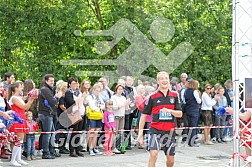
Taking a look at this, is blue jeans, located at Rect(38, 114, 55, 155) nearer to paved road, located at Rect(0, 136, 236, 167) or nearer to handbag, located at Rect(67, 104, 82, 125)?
Answer: paved road, located at Rect(0, 136, 236, 167)

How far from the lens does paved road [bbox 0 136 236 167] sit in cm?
1199

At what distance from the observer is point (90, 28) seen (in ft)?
71.9

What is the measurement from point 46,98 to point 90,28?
9888 mm

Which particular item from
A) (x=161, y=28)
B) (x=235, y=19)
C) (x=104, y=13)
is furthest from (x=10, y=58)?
(x=235, y=19)

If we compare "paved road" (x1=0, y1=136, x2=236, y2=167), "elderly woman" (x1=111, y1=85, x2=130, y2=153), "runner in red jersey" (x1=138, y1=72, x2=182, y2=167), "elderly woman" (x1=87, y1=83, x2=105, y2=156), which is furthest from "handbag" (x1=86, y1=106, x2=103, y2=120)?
"runner in red jersey" (x1=138, y1=72, x2=182, y2=167)

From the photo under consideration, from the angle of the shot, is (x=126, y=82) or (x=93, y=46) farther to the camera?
(x=93, y=46)

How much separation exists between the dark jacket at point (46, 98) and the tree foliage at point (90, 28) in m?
7.98

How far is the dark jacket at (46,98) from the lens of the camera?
12.3m

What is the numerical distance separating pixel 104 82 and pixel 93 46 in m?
6.85

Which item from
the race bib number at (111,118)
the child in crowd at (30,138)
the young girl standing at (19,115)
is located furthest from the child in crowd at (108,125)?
the young girl standing at (19,115)

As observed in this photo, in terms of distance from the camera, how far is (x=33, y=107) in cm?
1318

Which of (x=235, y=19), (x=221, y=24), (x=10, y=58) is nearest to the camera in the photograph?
(x=235, y=19)

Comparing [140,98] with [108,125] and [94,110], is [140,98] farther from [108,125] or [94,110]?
[94,110]

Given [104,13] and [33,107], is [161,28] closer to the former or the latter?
[104,13]
